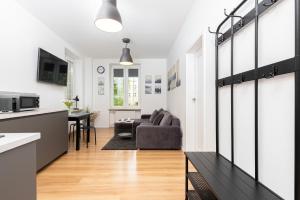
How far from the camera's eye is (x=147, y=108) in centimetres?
688

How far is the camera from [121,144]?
166 inches

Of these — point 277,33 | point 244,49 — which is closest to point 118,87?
point 244,49

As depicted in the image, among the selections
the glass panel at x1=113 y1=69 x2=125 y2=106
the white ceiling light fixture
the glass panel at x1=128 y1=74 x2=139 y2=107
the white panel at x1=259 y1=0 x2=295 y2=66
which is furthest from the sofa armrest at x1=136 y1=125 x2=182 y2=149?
the glass panel at x1=113 y1=69 x2=125 y2=106

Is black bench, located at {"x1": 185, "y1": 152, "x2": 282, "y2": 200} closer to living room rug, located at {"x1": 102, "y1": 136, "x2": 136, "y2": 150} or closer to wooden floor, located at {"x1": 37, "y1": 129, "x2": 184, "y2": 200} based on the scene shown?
wooden floor, located at {"x1": 37, "y1": 129, "x2": 184, "y2": 200}

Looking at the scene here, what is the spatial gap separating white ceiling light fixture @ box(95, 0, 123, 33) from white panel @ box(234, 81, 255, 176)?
1.66m

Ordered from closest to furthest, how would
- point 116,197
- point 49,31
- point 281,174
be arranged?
1. point 281,174
2. point 116,197
3. point 49,31

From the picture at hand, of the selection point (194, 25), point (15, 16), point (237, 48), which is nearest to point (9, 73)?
point (15, 16)

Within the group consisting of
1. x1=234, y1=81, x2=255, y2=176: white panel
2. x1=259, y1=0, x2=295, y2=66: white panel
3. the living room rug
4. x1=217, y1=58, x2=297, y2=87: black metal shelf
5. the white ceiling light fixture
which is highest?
the white ceiling light fixture

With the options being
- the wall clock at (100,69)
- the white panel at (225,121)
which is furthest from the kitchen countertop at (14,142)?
the wall clock at (100,69)

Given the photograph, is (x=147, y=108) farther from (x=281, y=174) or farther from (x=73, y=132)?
(x=281, y=174)

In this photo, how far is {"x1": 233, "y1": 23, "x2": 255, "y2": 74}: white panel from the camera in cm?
128

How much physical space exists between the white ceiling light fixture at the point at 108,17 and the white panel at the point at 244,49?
4.84 feet

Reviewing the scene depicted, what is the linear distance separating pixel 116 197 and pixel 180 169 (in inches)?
45.5

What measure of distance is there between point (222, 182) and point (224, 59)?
3.68 feet
